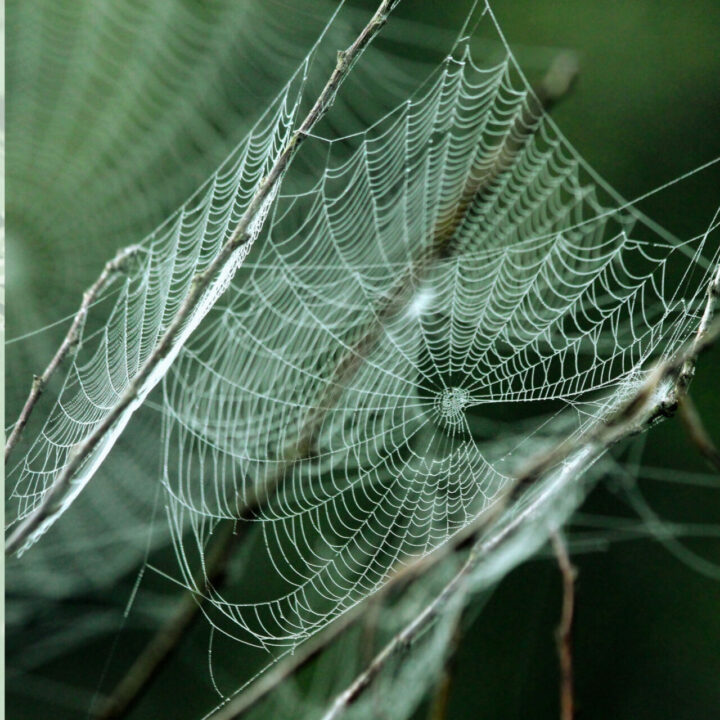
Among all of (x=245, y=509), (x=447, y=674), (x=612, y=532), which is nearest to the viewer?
(x=447, y=674)

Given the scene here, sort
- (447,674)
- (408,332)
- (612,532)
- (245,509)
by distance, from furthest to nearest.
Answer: (612,532)
(408,332)
(245,509)
(447,674)

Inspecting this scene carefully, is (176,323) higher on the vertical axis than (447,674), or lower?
higher

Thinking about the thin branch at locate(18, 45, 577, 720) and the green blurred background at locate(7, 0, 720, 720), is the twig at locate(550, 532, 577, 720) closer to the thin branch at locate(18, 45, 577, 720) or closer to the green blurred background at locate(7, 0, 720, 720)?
the thin branch at locate(18, 45, 577, 720)

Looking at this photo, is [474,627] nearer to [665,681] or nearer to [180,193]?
[665,681]

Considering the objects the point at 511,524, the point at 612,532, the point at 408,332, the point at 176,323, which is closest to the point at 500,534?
the point at 511,524

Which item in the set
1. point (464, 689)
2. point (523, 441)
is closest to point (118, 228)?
point (523, 441)

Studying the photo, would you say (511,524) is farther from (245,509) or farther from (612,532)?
(612,532)

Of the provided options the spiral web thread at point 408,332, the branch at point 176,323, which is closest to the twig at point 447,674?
the branch at point 176,323
